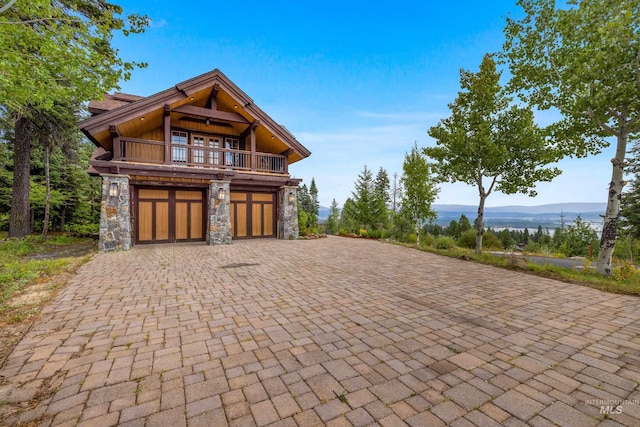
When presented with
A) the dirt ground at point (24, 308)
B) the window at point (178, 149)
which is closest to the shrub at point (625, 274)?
the dirt ground at point (24, 308)

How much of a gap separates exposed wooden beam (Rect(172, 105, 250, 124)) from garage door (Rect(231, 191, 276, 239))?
3584mm

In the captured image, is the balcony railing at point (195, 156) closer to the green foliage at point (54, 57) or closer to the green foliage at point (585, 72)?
the green foliage at point (54, 57)

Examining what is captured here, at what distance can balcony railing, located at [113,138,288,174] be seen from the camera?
10969mm

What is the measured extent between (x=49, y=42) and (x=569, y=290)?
1224 centimetres

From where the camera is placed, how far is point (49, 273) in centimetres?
612

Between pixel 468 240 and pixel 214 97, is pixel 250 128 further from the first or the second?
→ pixel 468 240

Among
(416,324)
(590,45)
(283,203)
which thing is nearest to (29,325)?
(416,324)

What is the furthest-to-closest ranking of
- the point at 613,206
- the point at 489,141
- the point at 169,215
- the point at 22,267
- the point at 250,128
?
1. the point at 250,128
2. the point at 169,215
3. the point at 489,141
4. the point at 613,206
5. the point at 22,267

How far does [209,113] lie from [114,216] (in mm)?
5996

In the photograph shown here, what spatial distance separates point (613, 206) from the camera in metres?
6.57

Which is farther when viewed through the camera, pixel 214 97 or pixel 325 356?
pixel 214 97

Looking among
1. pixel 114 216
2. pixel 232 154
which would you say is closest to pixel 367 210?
pixel 232 154

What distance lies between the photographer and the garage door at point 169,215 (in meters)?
11.3

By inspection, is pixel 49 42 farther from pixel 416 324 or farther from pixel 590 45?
pixel 590 45
